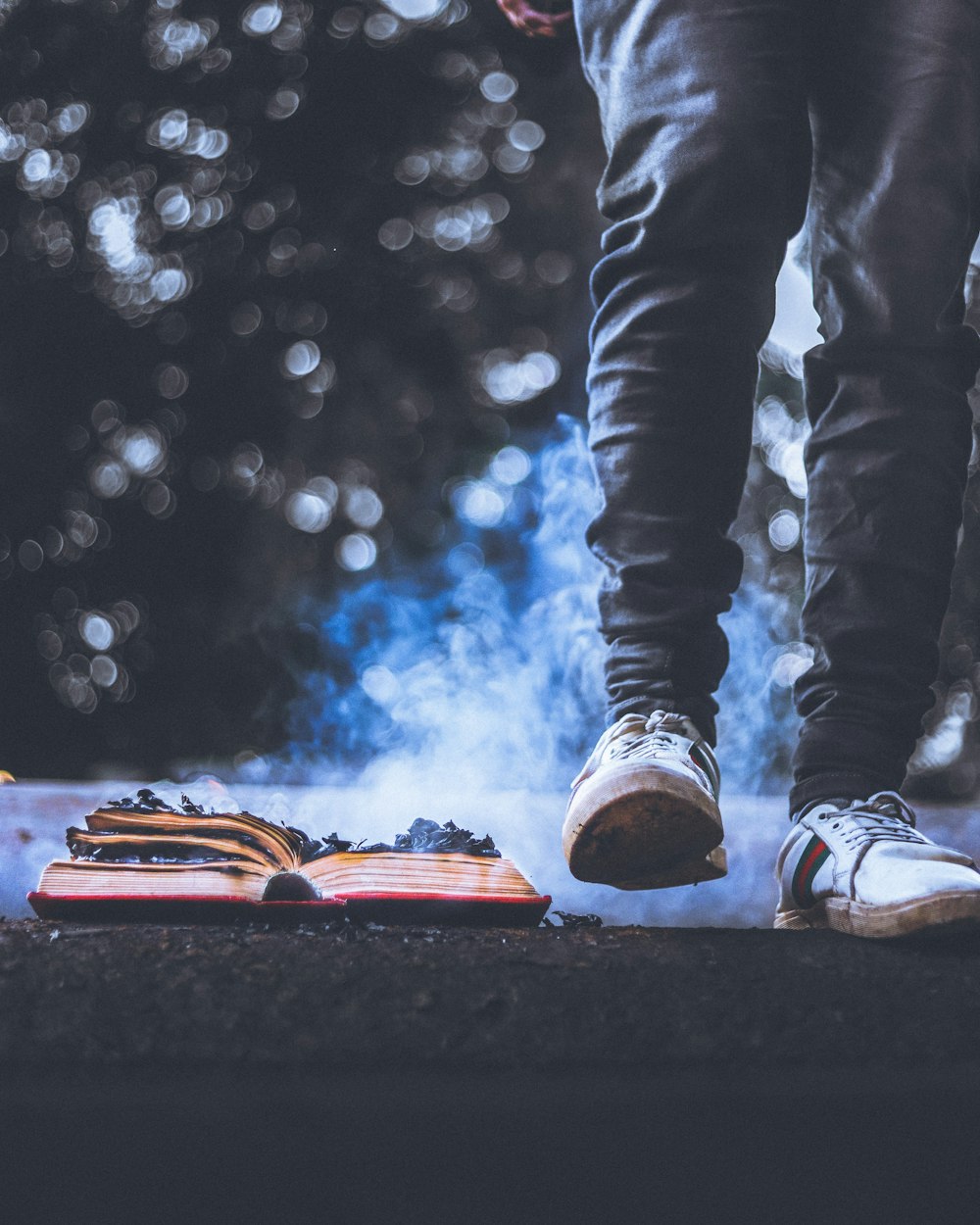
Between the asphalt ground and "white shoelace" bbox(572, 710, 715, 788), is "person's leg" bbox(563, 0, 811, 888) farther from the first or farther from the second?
the asphalt ground

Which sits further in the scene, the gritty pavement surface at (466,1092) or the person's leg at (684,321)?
the person's leg at (684,321)

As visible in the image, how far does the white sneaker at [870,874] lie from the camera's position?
74 cm

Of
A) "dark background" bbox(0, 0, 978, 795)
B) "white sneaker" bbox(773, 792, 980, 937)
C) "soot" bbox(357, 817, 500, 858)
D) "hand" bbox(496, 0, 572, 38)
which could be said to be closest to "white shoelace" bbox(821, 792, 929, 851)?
"white sneaker" bbox(773, 792, 980, 937)

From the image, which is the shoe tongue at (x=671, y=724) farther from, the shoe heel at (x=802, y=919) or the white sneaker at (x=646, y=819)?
the shoe heel at (x=802, y=919)

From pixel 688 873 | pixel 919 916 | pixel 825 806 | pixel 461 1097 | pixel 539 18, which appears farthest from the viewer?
pixel 539 18

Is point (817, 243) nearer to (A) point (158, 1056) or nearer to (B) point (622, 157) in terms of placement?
(B) point (622, 157)

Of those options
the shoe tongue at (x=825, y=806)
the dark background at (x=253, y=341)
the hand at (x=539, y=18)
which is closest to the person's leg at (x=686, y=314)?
the shoe tongue at (x=825, y=806)

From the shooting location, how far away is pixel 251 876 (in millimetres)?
849

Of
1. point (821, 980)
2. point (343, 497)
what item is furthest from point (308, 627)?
point (821, 980)

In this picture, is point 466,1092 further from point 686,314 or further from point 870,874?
point 686,314

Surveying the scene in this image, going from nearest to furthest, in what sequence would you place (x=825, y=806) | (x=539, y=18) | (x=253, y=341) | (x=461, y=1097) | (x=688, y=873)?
1. (x=461, y=1097)
2. (x=688, y=873)
3. (x=825, y=806)
4. (x=539, y=18)
5. (x=253, y=341)

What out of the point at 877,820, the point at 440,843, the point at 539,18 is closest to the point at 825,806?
the point at 877,820

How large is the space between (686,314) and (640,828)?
534 mm

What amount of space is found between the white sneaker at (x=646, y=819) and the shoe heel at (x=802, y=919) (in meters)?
0.12
